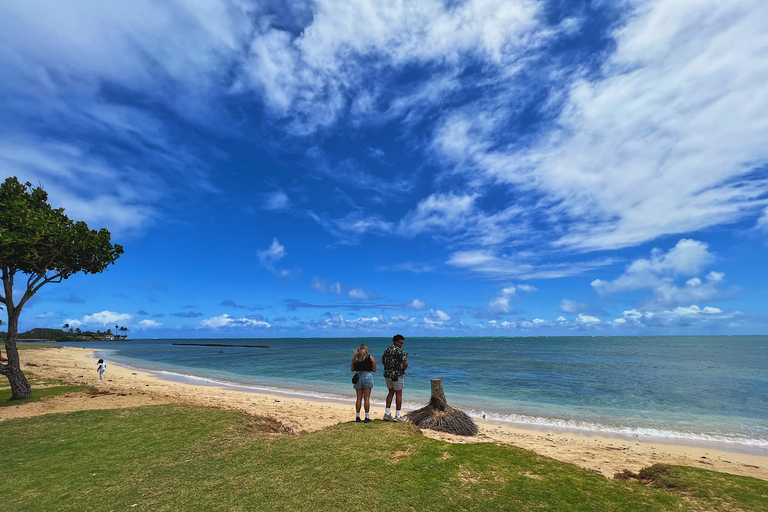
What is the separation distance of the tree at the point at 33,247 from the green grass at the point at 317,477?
674cm

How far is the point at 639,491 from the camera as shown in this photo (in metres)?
5.08

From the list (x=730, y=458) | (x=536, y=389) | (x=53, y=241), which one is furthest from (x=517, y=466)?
(x=536, y=389)

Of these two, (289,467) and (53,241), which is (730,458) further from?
(53,241)

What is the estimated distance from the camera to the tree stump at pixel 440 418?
36.1 feet

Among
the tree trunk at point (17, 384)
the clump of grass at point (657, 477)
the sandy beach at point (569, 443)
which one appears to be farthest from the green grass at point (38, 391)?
the clump of grass at point (657, 477)

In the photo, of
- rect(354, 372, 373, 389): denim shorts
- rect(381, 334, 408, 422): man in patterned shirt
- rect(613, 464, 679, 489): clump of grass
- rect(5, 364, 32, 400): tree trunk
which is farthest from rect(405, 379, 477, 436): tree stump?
rect(5, 364, 32, 400): tree trunk

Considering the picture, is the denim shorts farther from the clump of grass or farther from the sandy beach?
the clump of grass

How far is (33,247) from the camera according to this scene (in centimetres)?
1184

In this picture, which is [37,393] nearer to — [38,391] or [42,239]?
[38,391]

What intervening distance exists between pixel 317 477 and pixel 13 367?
13.9m

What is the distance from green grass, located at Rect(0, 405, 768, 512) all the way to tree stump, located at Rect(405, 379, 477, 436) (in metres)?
3.50

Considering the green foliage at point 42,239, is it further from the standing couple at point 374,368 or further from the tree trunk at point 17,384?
the standing couple at point 374,368

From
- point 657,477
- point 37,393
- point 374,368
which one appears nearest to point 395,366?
point 374,368

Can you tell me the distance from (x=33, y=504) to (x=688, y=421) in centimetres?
2294
